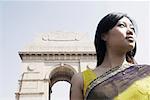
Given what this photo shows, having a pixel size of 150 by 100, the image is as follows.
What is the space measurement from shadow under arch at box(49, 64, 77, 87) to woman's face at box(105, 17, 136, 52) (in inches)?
1004

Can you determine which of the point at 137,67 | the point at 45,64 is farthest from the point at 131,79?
the point at 45,64

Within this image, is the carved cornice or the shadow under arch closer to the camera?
the shadow under arch

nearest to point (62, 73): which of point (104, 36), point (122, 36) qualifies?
point (104, 36)

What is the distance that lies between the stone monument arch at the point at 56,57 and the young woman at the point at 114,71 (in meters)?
25.2

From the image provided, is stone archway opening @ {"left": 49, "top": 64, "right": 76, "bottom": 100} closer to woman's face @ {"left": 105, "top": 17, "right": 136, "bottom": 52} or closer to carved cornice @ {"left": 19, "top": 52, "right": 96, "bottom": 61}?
carved cornice @ {"left": 19, "top": 52, "right": 96, "bottom": 61}

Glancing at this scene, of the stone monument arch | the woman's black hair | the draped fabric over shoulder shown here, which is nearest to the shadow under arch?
the stone monument arch

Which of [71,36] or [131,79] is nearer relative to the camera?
[131,79]

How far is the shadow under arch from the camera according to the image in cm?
2781

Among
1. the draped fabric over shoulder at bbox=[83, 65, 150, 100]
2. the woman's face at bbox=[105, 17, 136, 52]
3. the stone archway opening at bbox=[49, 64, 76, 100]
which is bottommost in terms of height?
the draped fabric over shoulder at bbox=[83, 65, 150, 100]

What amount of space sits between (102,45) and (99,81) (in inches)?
12.5

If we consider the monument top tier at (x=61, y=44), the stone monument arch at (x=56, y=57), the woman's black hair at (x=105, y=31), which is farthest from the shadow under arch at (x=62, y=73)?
the woman's black hair at (x=105, y=31)

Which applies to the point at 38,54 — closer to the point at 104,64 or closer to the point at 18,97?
the point at 18,97

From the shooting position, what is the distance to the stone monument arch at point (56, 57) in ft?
91.2

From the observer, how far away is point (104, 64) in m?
2.20
